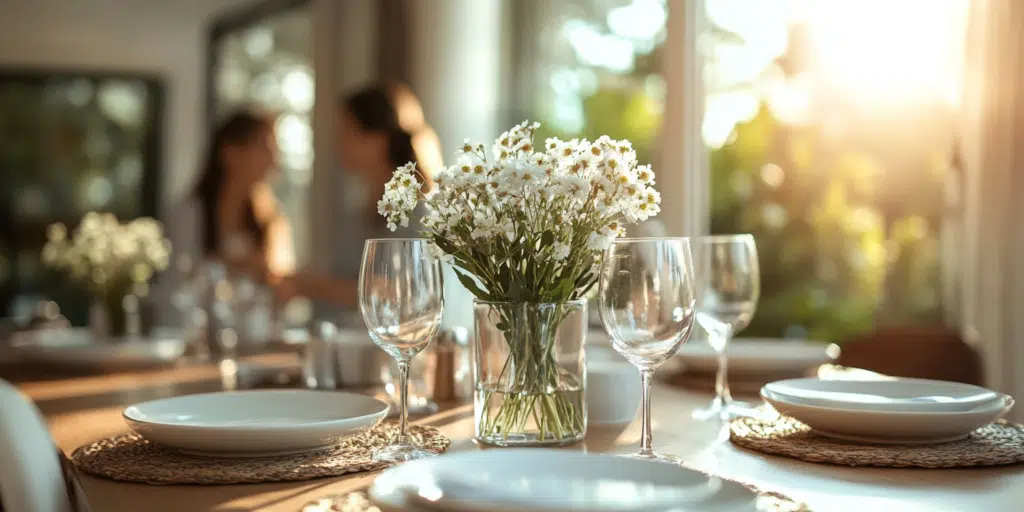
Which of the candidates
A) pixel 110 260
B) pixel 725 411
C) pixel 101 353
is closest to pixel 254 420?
pixel 725 411

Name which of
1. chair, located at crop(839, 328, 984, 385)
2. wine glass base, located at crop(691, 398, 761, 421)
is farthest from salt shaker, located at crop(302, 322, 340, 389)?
chair, located at crop(839, 328, 984, 385)

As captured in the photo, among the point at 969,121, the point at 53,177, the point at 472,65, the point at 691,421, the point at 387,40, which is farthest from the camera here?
the point at 53,177

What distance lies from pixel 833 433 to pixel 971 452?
0.50ft

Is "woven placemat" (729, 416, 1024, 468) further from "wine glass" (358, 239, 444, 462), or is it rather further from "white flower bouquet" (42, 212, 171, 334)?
"white flower bouquet" (42, 212, 171, 334)

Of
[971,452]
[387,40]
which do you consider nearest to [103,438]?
[971,452]

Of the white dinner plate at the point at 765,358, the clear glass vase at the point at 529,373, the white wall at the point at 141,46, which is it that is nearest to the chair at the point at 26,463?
the clear glass vase at the point at 529,373

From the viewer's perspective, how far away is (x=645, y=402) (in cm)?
106

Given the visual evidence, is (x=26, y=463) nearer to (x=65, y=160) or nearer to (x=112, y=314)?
(x=112, y=314)

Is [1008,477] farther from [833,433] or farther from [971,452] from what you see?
[833,433]

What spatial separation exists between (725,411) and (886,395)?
9.4 inches

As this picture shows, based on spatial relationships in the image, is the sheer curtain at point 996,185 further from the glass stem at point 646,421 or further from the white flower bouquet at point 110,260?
the white flower bouquet at point 110,260

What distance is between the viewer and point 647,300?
41.2 inches

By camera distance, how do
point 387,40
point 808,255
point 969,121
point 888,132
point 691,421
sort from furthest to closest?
point 387,40 < point 808,255 < point 888,132 < point 969,121 < point 691,421

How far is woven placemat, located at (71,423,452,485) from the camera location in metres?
0.99
